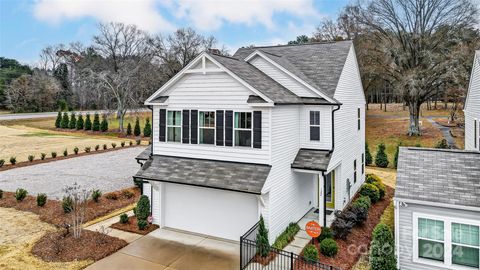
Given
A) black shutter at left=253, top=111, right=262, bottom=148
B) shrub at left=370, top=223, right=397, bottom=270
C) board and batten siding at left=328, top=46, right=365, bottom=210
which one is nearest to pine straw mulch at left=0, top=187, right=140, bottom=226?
black shutter at left=253, top=111, right=262, bottom=148

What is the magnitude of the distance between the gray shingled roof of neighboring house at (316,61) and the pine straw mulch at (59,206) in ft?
33.5

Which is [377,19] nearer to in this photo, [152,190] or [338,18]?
[338,18]

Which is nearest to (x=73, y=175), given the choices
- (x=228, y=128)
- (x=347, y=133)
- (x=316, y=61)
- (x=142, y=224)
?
(x=142, y=224)

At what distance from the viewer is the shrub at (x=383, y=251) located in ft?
29.6

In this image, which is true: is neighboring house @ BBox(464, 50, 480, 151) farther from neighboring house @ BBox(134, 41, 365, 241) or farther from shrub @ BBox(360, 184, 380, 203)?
neighboring house @ BBox(134, 41, 365, 241)

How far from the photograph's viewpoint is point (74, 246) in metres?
11.0

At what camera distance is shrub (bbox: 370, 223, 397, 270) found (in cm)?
903

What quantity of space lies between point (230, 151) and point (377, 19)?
31479mm

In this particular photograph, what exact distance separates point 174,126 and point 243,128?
313 cm

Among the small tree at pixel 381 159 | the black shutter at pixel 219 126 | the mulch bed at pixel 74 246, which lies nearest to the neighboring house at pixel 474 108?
the small tree at pixel 381 159

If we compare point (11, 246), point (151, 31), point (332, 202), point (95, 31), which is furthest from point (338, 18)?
point (11, 246)

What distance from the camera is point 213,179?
11344 millimetres

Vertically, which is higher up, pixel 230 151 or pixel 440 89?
pixel 440 89

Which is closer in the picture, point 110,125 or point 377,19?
point 377,19
